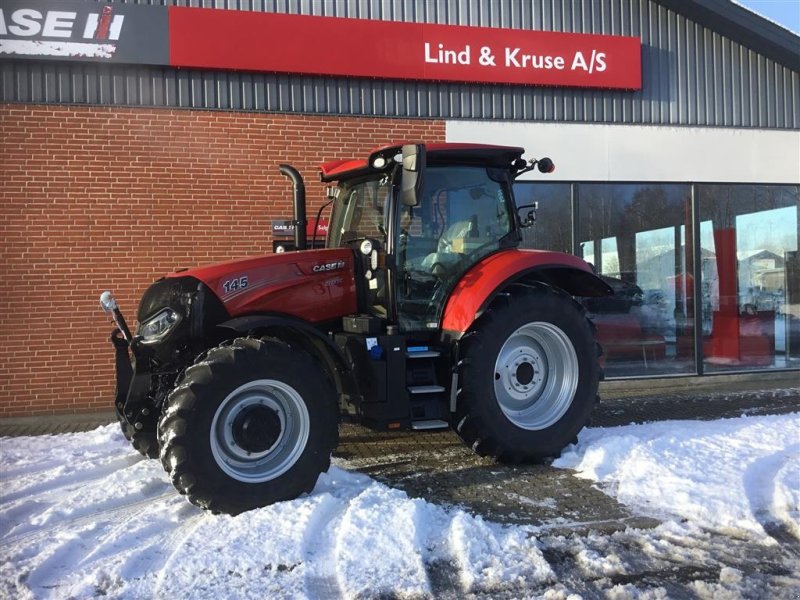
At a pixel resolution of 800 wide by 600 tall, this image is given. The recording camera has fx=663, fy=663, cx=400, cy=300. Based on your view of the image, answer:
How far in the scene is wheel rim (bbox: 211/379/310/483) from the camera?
4.05 metres

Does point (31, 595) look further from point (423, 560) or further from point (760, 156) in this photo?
point (760, 156)

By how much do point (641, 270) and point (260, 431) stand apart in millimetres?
6833

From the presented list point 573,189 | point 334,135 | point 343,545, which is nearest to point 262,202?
point 334,135

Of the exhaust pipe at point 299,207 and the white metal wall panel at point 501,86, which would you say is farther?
the white metal wall panel at point 501,86

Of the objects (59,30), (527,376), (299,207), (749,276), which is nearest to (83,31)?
(59,30)

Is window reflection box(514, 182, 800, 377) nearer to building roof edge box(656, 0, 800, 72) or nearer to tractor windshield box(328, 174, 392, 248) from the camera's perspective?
building roof edge box(656, 0, 800, 72)

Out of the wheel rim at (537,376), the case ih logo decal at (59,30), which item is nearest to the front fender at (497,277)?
the wheel rim at (537,376)

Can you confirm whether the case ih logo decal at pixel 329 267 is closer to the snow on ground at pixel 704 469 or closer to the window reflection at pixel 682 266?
the snow on ground at pixel 704 469

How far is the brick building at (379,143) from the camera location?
7.37 meters

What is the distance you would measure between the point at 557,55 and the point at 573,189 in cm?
173

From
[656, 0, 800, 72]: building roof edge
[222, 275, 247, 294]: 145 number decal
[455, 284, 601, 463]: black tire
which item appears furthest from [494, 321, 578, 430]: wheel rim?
[656, 0, 800, 72]: building roof edge

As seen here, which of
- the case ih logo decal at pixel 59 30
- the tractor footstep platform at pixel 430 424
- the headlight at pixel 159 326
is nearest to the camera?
the headlight at pixel 159 326

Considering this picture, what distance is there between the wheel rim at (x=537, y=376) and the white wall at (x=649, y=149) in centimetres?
373

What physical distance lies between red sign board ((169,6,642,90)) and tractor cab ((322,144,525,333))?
9.54 ft
